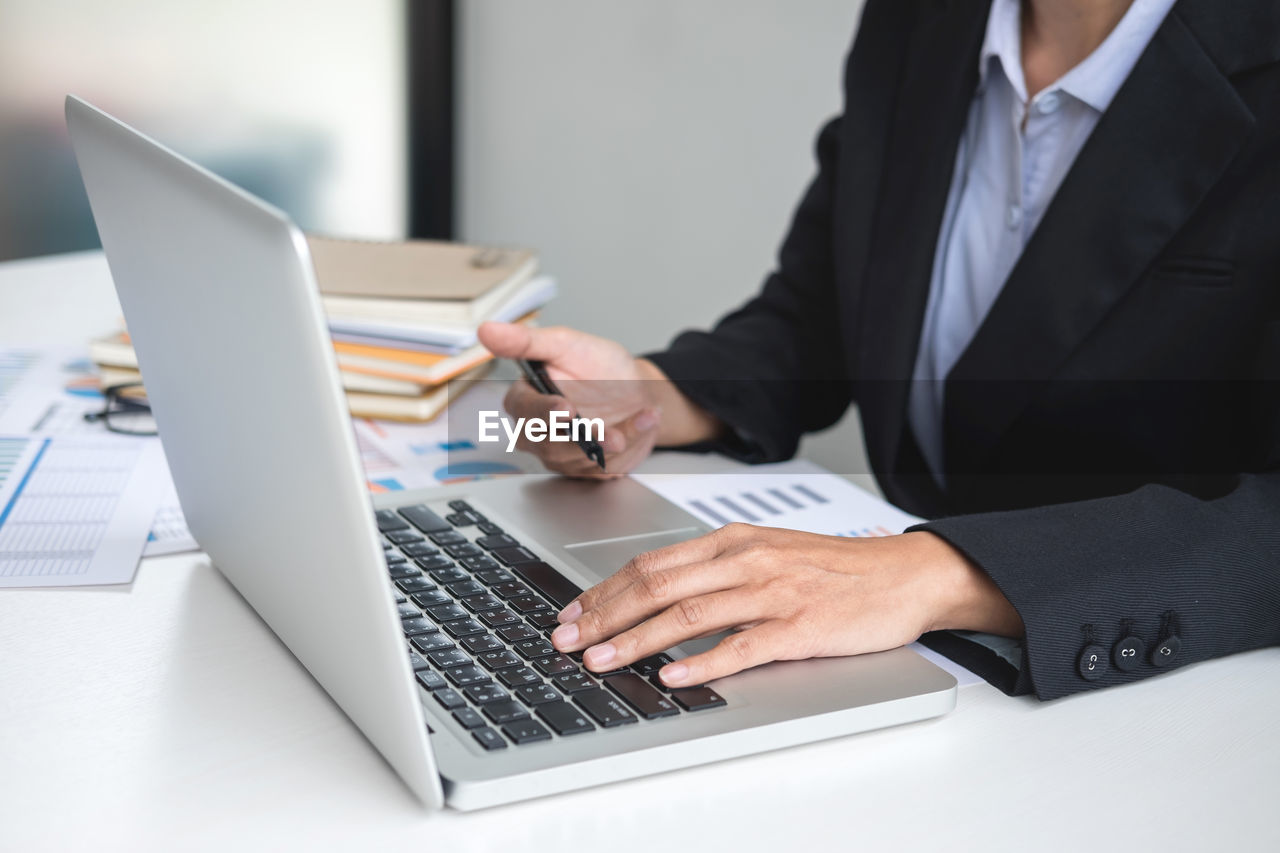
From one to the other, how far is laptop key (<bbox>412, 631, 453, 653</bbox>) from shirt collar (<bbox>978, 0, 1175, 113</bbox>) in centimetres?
77

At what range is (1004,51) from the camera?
1.18 m

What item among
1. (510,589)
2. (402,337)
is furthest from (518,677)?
(402,337)

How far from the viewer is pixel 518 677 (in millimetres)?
626

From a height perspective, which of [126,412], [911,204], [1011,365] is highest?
[911,204]

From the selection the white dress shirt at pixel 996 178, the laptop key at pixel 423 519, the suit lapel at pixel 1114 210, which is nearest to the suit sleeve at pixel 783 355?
the white dress shirt at pixel 996 178

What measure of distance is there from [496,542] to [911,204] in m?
0.66

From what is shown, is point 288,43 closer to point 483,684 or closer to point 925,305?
point 925,305

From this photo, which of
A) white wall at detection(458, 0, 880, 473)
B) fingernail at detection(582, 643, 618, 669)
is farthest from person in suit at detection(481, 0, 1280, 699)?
white wall at detection(458, 0, 880, 473)

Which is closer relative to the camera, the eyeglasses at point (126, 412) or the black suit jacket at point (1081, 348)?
the black suit jacket at point (1081, 348)

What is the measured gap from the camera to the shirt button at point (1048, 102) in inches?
45.0

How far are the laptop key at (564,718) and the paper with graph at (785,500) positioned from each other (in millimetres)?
375

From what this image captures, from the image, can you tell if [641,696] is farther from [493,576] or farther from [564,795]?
[493,576]

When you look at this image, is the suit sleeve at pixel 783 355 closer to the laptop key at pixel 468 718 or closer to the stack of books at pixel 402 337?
→ the stack of books at pixel 402 337

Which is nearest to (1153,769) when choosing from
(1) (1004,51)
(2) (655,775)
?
(2) (655,775)
